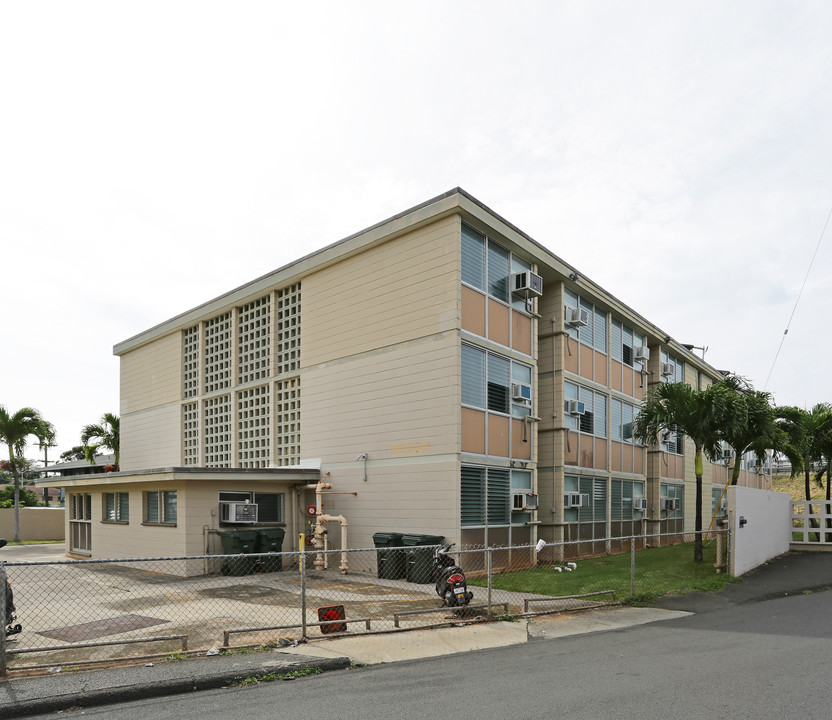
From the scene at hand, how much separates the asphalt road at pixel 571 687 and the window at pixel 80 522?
742 inches

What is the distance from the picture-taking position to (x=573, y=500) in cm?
2122

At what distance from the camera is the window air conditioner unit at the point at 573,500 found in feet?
69.1

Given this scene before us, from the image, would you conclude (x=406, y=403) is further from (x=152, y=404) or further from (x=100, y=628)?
(x=152, y=404)

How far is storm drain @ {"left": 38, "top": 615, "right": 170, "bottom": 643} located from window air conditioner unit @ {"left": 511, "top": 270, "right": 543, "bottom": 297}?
1191 centimetres

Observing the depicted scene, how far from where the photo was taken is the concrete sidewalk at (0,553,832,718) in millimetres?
6715

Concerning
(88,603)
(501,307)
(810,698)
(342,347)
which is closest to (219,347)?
(342,347)

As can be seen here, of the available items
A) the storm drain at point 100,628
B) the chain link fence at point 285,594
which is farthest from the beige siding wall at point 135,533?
the storm drain at point 100,628

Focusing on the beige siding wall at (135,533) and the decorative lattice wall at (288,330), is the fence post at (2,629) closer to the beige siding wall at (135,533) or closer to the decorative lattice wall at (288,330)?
the beige siding wall at (135,533)

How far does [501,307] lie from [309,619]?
33.2 ft

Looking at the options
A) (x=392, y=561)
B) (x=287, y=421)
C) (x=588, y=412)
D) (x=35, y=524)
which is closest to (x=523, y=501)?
(x=392, y=561)

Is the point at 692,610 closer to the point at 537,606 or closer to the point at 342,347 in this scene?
the point at 537,606

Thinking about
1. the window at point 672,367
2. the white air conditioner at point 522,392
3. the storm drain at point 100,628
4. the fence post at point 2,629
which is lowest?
the storm drain at point 100,628

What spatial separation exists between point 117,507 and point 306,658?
1566cm

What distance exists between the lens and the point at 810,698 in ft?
20.9
